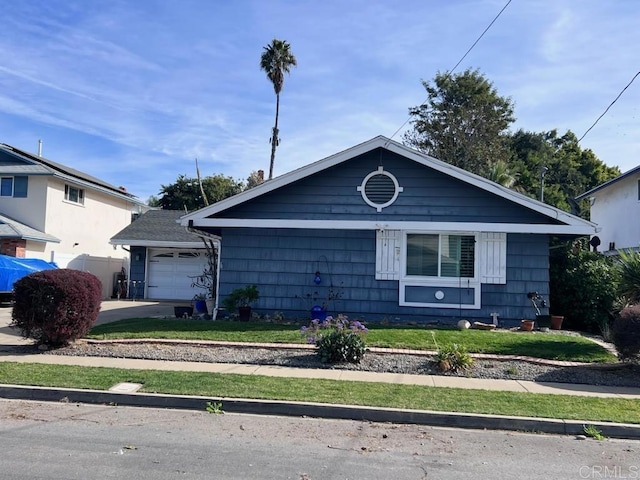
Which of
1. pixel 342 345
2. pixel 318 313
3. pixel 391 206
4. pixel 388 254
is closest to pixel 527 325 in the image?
pixel 388 254

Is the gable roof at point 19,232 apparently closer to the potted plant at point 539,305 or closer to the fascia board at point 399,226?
the fascia board at point 399,226

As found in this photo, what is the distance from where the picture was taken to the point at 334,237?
14562 millimetres

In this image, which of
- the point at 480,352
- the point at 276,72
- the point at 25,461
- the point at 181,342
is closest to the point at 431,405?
the point at 480,352

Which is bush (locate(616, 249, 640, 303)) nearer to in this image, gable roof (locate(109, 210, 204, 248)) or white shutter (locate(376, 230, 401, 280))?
white shutter (locate(376, 230, 401, 280))

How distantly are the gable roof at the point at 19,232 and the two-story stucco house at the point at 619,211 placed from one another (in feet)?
76.3

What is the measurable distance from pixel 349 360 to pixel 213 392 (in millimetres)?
2931

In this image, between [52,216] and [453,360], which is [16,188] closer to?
[52,216]

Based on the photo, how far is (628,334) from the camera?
378 inches

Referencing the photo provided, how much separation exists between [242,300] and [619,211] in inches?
748

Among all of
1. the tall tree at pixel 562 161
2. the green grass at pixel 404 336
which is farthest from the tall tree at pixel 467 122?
the green grass at pixel 404 336

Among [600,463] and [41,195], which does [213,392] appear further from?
[41,195]

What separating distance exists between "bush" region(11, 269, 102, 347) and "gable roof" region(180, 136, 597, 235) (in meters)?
3.99

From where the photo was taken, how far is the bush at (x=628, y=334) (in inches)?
376

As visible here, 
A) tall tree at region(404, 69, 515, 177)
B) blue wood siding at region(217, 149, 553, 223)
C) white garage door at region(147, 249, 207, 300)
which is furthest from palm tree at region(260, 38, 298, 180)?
blue wood siding at region(217, 149, 553, 223)
